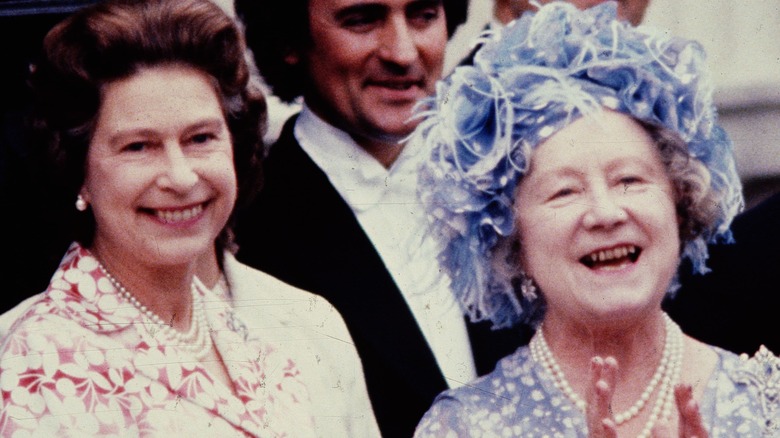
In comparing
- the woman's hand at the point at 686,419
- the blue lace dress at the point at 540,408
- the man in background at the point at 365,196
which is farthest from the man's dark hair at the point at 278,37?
the woman's hand at the point at 686,419

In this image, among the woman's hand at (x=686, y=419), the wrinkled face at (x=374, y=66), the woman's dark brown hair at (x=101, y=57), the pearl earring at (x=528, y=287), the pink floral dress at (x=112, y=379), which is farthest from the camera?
the wrinkled face at (x=374, y=66)

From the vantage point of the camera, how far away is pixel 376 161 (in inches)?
111

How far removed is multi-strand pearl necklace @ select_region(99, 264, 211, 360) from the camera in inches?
88.7

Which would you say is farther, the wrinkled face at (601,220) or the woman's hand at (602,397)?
the wrinkled face at (601,220)

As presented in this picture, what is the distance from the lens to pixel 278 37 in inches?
114

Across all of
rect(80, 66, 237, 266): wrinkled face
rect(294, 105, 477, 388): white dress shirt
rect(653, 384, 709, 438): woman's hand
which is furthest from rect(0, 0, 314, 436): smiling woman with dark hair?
rect(653, 384, 709, 438): woman's hand

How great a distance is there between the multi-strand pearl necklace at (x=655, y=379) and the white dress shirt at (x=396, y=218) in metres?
0.39

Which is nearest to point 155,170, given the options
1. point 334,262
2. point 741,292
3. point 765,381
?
point 334,262

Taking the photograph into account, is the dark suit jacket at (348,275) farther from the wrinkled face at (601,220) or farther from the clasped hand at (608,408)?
the clasped hand at (608,408)

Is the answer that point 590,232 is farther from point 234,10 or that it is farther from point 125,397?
point 234,10

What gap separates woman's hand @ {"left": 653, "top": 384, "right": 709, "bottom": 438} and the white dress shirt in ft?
2.37

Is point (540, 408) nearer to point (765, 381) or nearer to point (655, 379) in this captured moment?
point (655, 379)

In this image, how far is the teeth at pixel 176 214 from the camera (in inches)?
87.8

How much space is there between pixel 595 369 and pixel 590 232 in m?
0.27
